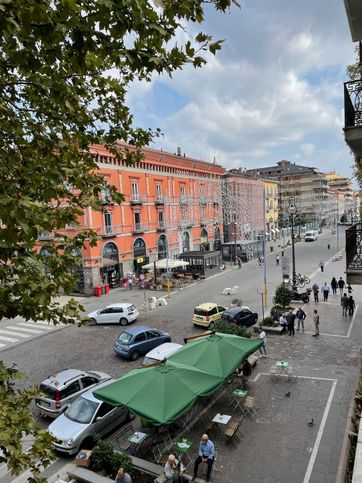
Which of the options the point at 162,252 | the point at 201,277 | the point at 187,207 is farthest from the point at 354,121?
the point at 187,207

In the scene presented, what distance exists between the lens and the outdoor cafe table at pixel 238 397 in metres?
12.8

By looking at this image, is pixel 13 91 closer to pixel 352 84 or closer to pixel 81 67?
pixel 81 67

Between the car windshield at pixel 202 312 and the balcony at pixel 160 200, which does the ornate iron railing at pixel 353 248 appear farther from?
the balcony at pixel 160 200

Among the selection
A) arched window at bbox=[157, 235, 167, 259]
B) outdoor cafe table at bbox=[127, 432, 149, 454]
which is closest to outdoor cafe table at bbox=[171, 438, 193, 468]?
outdoor cafe table at bbox=[127, 432, 149, 454]

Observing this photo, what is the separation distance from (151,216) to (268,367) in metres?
29.4

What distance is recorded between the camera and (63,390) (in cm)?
1284

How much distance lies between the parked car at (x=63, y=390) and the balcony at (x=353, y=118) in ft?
36.0

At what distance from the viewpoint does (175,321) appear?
80.1ft

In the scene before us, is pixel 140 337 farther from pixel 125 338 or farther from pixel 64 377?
pixel 64 377

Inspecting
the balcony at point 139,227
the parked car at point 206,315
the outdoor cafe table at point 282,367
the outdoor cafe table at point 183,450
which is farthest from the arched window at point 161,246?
the outdoor cafe table at point 183,450

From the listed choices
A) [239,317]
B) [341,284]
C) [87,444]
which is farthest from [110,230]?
[87,444]

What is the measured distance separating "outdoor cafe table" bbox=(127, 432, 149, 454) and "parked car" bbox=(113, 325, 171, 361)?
23.0 feet

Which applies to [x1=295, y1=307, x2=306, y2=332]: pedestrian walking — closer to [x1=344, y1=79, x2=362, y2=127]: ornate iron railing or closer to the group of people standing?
the group of people standing

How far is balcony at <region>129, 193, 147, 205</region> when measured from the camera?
40319 mm
